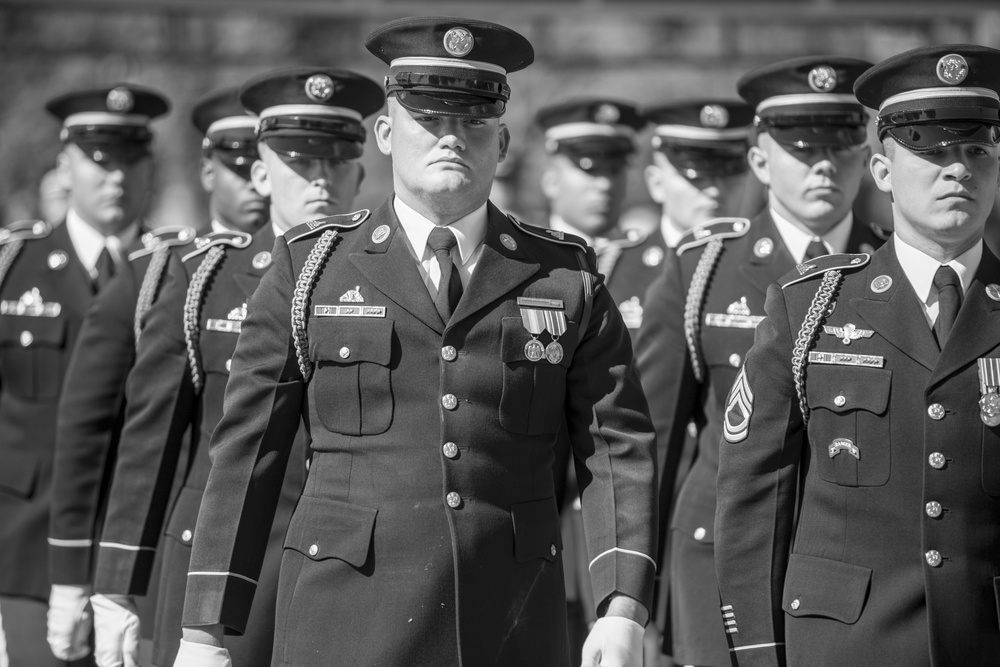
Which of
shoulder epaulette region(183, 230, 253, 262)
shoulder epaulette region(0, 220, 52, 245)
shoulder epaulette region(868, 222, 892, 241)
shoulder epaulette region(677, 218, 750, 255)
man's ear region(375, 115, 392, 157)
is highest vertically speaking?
man's ear region(375, 115, 392, 157)

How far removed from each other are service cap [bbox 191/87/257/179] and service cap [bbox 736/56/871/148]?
211cm

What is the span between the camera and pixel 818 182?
5.10m

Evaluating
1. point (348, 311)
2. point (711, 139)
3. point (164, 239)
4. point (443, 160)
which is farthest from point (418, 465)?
point (711, 139)

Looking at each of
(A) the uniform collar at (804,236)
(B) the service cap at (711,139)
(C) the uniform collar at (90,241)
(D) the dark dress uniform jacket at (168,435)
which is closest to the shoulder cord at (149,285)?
(D) the dark dress uniform jacket at (168,435)

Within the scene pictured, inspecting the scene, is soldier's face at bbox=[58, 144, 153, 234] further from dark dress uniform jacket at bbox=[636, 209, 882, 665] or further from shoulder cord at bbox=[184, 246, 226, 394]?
dark dress uniform jacket at bbox=[636, 209, 882, 665]

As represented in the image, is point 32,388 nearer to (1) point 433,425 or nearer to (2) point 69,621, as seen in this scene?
(2) point 69,621

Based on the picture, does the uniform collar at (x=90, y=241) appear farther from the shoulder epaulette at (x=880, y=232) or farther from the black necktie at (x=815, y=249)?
the shoulder epaulette at (x=880, y=232)

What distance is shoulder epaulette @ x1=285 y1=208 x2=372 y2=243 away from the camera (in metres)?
3.98

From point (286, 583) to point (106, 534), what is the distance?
139 centimetres

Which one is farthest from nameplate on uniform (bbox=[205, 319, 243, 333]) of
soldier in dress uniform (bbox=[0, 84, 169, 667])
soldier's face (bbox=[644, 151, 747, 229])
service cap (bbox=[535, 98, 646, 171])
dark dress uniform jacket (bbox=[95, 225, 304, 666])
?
service cap (bbox=[535, 98, 646, 171])

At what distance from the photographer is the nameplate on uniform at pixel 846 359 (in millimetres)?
3736

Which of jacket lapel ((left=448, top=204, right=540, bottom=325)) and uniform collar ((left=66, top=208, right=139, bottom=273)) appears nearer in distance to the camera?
jacket lapel ((left=448, top=204, right=540, bottom=325))

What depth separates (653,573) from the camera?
365cm

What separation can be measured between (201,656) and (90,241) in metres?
3.63
